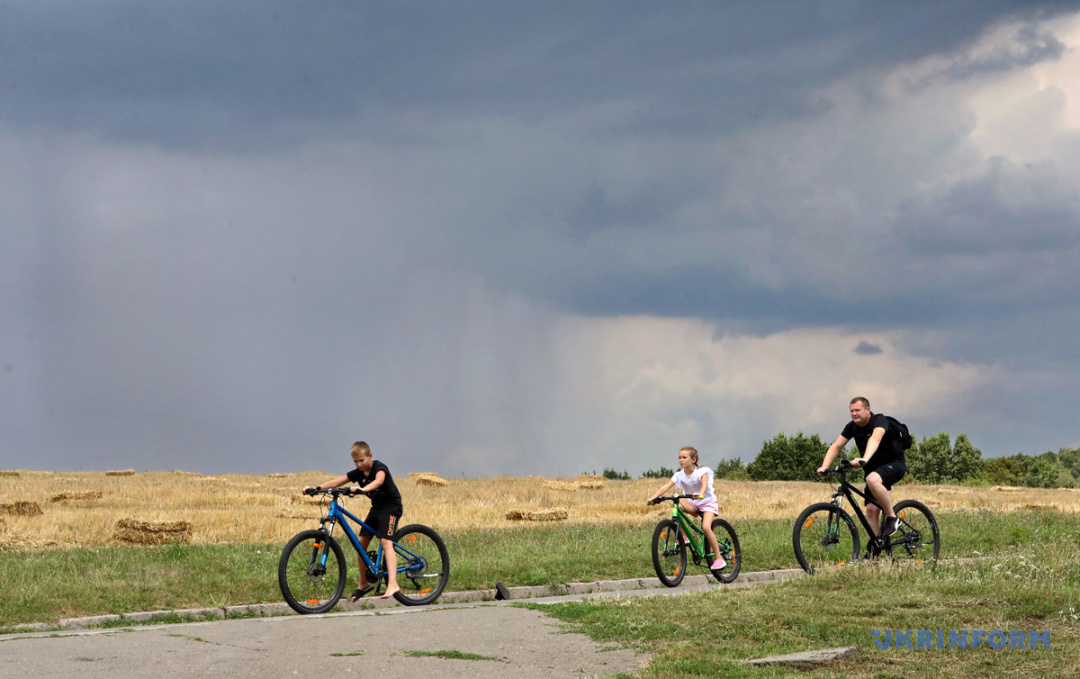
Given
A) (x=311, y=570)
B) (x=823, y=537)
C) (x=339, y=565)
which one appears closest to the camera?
(x=311, y=570)

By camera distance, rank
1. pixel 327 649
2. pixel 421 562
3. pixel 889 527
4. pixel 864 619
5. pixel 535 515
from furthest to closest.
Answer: pixel 535 515 < pixel 889 527 < pixel 421 562 < pixel 864 619 < pixel 327 649

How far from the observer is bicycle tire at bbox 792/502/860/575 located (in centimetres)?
1445

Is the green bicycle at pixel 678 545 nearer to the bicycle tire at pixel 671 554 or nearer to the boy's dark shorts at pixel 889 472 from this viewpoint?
the bicycle tire at pixel 671 554

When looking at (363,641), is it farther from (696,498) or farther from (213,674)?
(696,498)

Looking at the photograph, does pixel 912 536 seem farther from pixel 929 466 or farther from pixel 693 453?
pixel 929 466

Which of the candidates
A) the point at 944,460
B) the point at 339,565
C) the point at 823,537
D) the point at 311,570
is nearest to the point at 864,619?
the point at 823,537

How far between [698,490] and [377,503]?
480cm

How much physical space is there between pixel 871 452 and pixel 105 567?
37.8 feet

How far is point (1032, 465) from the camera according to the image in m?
84.8

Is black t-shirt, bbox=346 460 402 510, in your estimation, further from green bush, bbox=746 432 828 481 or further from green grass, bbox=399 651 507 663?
green bush, bbox=746 432 828 481

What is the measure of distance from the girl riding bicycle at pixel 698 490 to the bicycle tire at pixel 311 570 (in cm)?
495

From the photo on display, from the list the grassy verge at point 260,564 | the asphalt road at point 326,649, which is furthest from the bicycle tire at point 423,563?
the asphalt road at point 326,649

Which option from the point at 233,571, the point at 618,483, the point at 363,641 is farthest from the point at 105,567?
the point at 618,483

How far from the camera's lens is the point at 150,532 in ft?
69.4
